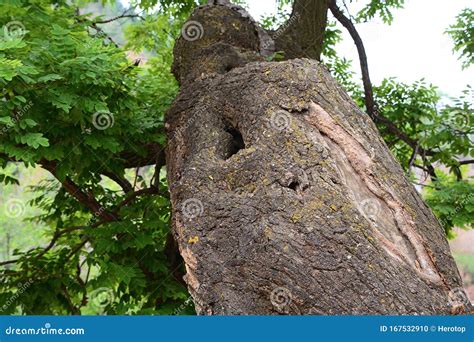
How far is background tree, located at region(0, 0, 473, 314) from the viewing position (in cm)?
625

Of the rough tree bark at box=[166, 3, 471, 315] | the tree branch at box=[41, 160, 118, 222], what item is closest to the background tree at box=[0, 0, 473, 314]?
the tree branch at box=[41, 160, 118, 222]

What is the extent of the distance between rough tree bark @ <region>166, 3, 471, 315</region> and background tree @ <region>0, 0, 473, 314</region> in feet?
3.67

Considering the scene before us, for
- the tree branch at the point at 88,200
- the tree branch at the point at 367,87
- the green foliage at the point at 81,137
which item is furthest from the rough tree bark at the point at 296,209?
the tree branch at the point at 367,87

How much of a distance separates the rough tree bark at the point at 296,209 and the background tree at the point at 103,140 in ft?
3.67

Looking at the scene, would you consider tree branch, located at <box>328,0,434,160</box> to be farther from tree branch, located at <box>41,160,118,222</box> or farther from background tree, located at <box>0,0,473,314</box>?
tree branch, located at <box>41,160,118,222</box>

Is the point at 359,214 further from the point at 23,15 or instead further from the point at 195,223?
the point at 23,15

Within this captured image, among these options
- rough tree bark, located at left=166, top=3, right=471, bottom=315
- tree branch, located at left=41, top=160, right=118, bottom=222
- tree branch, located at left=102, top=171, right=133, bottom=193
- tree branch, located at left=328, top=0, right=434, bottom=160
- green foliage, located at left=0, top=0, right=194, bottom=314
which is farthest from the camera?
tree branch, located at left=328, top=0, right=434, bottom=160

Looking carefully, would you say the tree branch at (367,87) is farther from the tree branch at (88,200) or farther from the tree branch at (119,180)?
the tree branch at (88,200)

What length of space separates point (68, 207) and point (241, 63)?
156 inches

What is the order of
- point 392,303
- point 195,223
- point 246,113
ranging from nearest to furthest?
point 392,303
point 195,223
point 246,113

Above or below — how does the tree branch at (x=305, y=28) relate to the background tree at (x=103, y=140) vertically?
above

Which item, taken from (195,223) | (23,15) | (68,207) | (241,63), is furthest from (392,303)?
(68,207)

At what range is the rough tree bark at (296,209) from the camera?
181 inches

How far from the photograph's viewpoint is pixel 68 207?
9.52 m
